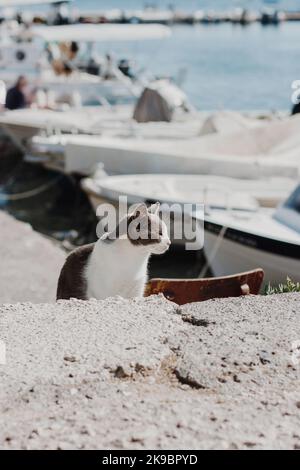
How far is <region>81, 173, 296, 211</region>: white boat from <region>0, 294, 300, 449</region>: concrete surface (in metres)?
7.86

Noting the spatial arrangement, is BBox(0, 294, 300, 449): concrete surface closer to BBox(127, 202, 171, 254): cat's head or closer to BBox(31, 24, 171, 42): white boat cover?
BBox(127, 202, 171, 254): cat's head

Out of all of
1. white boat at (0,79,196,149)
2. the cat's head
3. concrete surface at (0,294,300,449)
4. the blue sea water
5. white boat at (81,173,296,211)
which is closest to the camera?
concrete surface at (0,294,300,449)

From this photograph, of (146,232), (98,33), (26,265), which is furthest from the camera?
(98,33)

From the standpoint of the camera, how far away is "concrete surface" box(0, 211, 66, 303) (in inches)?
521

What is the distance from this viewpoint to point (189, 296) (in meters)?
7.05

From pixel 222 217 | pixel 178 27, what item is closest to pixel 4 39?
pixel 222 217

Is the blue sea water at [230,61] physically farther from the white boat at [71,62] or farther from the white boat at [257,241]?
the white boat at [257,241]

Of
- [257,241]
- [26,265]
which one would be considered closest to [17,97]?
[26,265]

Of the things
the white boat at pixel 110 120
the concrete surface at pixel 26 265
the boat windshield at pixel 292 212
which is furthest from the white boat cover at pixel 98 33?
the boat windshield at pixel 292 212

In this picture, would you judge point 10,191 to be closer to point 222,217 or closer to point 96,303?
point 222,217

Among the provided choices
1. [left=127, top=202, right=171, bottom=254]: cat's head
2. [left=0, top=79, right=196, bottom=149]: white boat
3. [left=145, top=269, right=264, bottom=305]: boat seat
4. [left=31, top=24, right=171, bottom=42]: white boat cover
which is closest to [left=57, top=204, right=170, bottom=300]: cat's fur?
[left=127, top=202, right=171, bottom=254]: cat's head

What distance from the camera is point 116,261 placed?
7.42m

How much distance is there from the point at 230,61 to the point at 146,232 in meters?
66.3

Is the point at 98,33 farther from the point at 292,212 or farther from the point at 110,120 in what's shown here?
the point at 292,212
